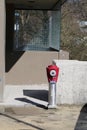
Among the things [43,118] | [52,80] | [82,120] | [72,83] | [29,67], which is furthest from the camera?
[29,67]

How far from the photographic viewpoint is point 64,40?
2722 centimetres

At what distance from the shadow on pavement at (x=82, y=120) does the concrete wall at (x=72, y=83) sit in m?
0.40

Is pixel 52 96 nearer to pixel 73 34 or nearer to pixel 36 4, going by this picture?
pixel 36 4

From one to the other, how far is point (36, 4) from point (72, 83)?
18.4ft

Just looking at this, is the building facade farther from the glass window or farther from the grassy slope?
the grassy slope

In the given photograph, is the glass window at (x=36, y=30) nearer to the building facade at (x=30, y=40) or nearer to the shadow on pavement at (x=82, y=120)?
the building facade at (x=30, y=40)

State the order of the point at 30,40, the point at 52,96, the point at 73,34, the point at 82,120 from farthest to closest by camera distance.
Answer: the point at 73,34 → the point at 30,40 → the point at 52,96 → the point at 82,120

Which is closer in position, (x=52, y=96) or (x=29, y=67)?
(x=52, y=96)

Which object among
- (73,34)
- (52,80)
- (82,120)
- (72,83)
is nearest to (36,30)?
(72,83)

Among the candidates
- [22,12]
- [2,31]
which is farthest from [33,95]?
[22,12]

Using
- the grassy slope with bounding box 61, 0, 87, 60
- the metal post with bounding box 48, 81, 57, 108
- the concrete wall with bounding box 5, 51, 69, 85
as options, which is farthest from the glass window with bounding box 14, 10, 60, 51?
the grassy slope with bounding box 61, 0, 87, 60

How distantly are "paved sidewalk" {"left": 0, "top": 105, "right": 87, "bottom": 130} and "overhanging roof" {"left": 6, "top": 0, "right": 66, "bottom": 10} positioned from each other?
5.47m

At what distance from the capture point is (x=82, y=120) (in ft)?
38.5

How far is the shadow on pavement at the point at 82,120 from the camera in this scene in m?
10.8
